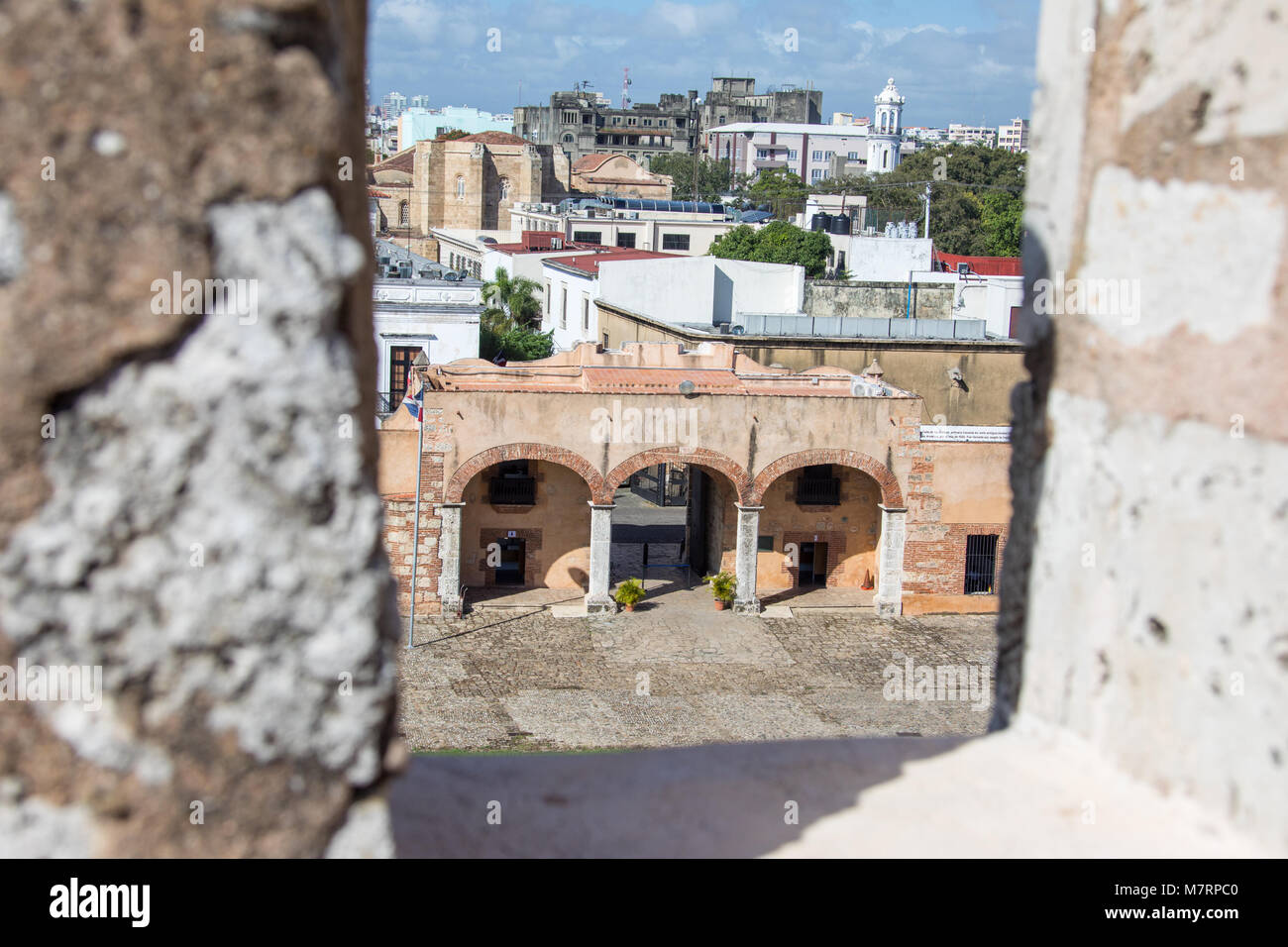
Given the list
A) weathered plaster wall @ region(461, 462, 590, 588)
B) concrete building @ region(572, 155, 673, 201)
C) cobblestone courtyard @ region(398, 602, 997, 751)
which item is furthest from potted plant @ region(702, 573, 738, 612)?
concrete building @ region(572, 155, 673, 201)

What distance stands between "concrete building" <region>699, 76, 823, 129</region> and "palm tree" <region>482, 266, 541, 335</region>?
82.0 metres

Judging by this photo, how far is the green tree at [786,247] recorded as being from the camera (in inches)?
1924

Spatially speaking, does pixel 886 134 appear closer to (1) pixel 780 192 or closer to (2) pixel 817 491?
(1) pixel 780 192

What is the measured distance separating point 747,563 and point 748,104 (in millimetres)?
107199

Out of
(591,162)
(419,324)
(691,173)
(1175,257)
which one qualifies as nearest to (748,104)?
(691,173)

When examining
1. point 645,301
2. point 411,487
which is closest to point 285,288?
point 411,487

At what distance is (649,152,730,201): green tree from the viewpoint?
92456 millimetres

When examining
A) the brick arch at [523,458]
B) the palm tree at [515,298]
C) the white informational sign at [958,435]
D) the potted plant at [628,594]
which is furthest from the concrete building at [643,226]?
the potted plant at [628,594]

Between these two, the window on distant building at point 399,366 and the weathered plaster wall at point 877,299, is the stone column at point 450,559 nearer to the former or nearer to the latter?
the window on distant building at point 399,366

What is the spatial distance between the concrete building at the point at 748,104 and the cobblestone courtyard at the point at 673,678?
104 metres

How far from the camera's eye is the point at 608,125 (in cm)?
11525

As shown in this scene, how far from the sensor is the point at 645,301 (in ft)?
132
